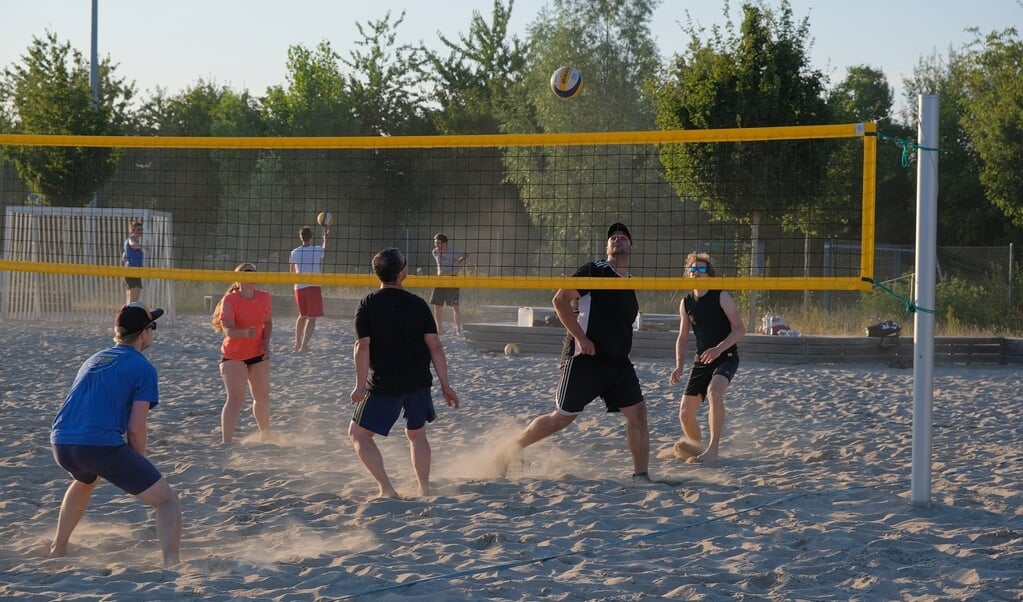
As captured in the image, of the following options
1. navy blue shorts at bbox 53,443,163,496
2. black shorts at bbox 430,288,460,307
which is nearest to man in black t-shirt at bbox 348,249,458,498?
navy blue shorts at bbox 53,443,163,496

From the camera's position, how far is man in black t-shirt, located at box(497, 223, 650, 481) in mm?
6543

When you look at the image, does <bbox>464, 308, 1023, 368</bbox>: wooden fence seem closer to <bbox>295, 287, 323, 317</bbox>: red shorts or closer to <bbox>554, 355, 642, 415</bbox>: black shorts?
<bbox>295, 287, 323, 317</bbox>: red shorts

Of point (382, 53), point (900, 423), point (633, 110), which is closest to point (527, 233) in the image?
point (633, 110)

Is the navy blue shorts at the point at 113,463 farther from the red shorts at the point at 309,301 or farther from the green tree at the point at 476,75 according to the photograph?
the green tree at the point at 476,75

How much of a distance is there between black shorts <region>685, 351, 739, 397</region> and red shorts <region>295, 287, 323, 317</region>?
6.86m

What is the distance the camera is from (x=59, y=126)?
68.0 ft

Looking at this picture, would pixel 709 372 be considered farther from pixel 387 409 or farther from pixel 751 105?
pixel 751 105

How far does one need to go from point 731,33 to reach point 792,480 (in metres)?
11.3

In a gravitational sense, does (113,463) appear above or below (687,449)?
above

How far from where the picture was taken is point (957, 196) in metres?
31.8

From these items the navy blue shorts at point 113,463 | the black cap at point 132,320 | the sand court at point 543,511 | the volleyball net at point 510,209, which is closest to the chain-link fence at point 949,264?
the volleyball net at point 510,209

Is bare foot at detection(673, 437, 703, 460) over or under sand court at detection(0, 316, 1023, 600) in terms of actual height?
over

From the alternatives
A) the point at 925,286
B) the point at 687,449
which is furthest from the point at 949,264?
the point at 925,286

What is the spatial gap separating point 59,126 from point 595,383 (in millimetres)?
17176
